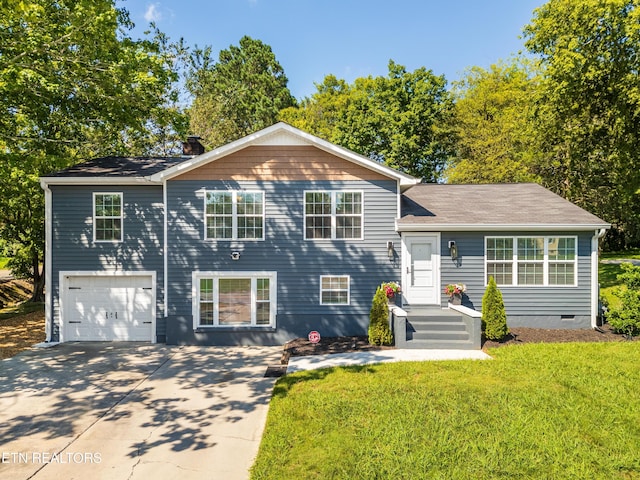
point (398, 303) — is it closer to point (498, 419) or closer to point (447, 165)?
point (498, 419)

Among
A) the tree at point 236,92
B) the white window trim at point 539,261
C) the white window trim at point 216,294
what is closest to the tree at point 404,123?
the tree at point 236,92

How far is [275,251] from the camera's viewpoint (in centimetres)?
1090

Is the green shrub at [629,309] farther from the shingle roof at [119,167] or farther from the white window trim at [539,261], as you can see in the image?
the shingle roof at [119,167]

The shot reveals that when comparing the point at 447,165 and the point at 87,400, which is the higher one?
the point at 447,165

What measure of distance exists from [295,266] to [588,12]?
1676 centimetres

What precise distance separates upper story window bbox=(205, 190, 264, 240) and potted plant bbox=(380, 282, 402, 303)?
12.8ft

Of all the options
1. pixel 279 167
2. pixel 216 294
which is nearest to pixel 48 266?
pixel 216 294

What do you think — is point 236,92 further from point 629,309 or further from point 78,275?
point 629,309

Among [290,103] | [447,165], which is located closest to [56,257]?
[447,165]

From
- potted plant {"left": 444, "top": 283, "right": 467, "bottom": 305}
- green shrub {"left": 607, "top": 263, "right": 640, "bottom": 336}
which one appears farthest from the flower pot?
green shrub {"left": 607, "top": 263, "right": 640, "bottom": 336}

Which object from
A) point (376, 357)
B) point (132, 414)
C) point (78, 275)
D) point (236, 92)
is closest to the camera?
point (132, 414)

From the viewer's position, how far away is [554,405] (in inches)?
230

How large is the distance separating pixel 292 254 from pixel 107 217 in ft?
19.2

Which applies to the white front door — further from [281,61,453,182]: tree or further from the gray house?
[281,61,453,182]: tree
